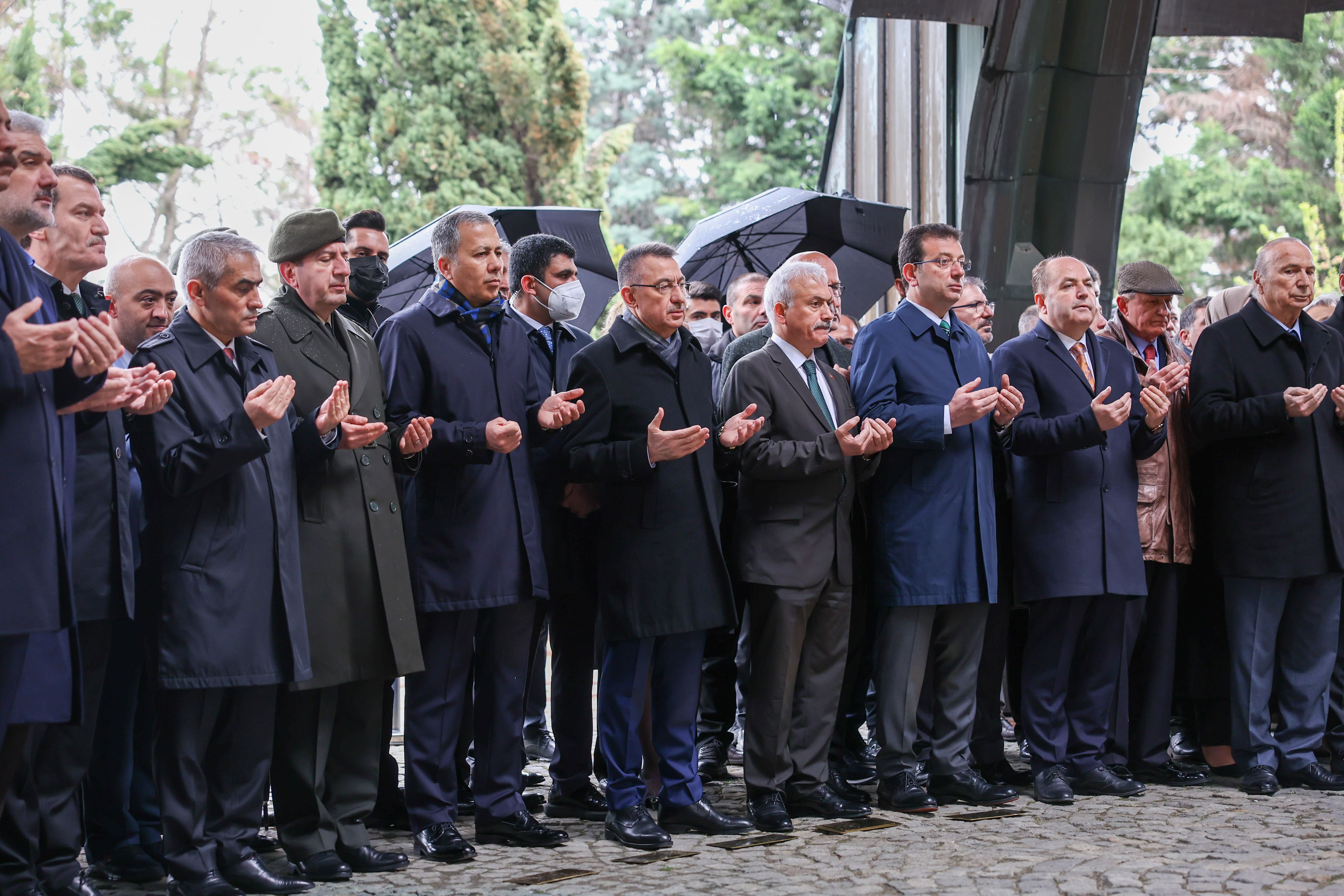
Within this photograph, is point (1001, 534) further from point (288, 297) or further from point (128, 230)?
point (128, 230)

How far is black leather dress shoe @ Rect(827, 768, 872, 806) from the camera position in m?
5.69

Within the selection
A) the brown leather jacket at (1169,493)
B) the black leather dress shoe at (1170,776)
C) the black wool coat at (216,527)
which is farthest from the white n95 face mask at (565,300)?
the black leather dress shoe at (1170,776)

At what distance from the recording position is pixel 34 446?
3467 millimetres

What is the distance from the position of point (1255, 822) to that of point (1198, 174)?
80.5 ft

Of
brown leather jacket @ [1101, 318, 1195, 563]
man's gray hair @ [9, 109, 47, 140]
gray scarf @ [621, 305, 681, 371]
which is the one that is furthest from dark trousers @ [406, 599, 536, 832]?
brown leather jacket @ [1101, 318, 1195, 563]

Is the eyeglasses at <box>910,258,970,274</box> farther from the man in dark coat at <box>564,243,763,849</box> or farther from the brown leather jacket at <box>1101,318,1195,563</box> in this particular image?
the man in dark coat at <box>564,243,763,849</box>

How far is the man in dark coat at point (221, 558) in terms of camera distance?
4238 mm

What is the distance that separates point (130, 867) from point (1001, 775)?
3674mm

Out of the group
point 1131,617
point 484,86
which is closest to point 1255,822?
point 1131,617

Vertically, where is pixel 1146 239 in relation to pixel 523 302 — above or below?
above

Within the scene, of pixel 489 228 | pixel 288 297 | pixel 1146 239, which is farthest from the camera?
pixel 1146 239

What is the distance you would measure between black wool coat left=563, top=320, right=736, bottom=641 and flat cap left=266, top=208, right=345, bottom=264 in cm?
104

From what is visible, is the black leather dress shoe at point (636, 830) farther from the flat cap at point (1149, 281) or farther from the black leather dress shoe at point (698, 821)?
the flat cap at point (1149, 281)

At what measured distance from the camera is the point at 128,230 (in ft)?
85.5
